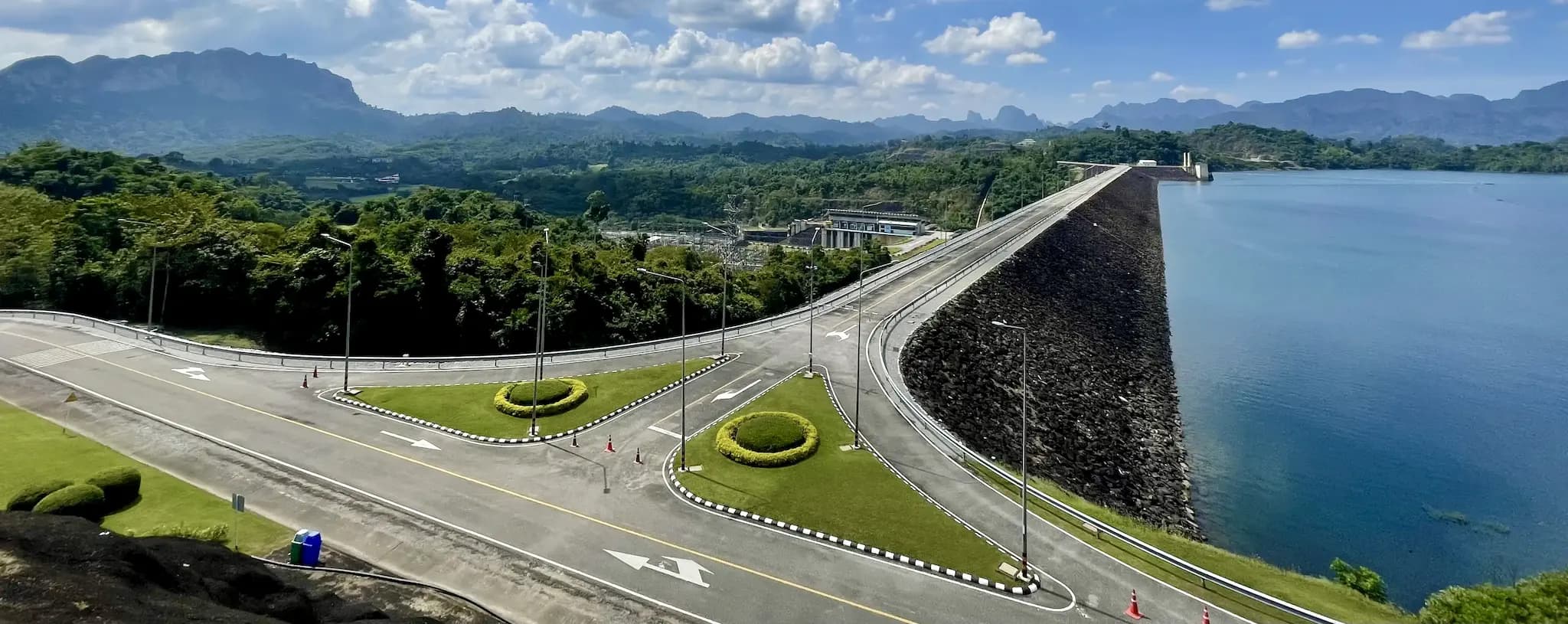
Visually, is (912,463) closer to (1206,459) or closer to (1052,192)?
(1206,459)

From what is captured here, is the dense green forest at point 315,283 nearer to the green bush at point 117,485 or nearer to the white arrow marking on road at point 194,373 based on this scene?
the white arrow marking on road at point 194,373

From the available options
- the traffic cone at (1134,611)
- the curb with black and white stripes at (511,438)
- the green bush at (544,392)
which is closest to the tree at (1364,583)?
the traffic cone at (1134,611)

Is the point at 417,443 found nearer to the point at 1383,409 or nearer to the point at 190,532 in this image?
the point at 190,532

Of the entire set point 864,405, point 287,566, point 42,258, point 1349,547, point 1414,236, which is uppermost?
point 1414,236

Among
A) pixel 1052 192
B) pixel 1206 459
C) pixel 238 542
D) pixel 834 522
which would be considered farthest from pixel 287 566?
pixel 1052 192

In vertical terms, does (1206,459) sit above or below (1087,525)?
below

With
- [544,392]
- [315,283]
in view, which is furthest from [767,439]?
[315,283]
